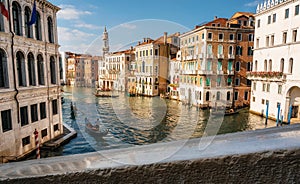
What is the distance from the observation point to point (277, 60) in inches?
616

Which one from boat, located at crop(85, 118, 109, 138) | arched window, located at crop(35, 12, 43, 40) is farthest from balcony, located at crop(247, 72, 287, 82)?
arched window, located at crop(35, 12, 43, 40)

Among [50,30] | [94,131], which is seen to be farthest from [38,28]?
[94,131]

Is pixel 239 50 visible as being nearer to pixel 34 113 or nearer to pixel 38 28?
pixel 38 28

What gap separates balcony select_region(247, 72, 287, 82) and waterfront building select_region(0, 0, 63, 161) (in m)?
15.1

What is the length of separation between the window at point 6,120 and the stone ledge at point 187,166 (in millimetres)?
7405

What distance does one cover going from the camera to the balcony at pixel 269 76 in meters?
14.8

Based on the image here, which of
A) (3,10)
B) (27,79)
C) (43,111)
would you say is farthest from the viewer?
(43,111)

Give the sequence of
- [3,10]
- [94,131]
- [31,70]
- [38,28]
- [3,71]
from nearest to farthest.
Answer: [3,10], [3,71], [31,70], [38,28], [94,131]

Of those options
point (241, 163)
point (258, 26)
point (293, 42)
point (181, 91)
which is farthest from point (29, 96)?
point (181, 91)

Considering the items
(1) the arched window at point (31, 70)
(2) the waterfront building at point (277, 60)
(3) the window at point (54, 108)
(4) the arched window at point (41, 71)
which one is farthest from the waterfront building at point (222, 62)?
(1) the arched window at point (31, 70)

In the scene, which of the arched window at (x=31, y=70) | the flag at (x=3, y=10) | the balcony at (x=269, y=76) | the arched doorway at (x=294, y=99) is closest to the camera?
the flag at (x=3, y=10)

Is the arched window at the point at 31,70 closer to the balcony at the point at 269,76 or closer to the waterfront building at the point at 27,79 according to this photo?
the waterfront building at the point at 27,79

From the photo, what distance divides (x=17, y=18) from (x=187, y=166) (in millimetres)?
9136

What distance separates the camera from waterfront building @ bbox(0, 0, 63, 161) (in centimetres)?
702
